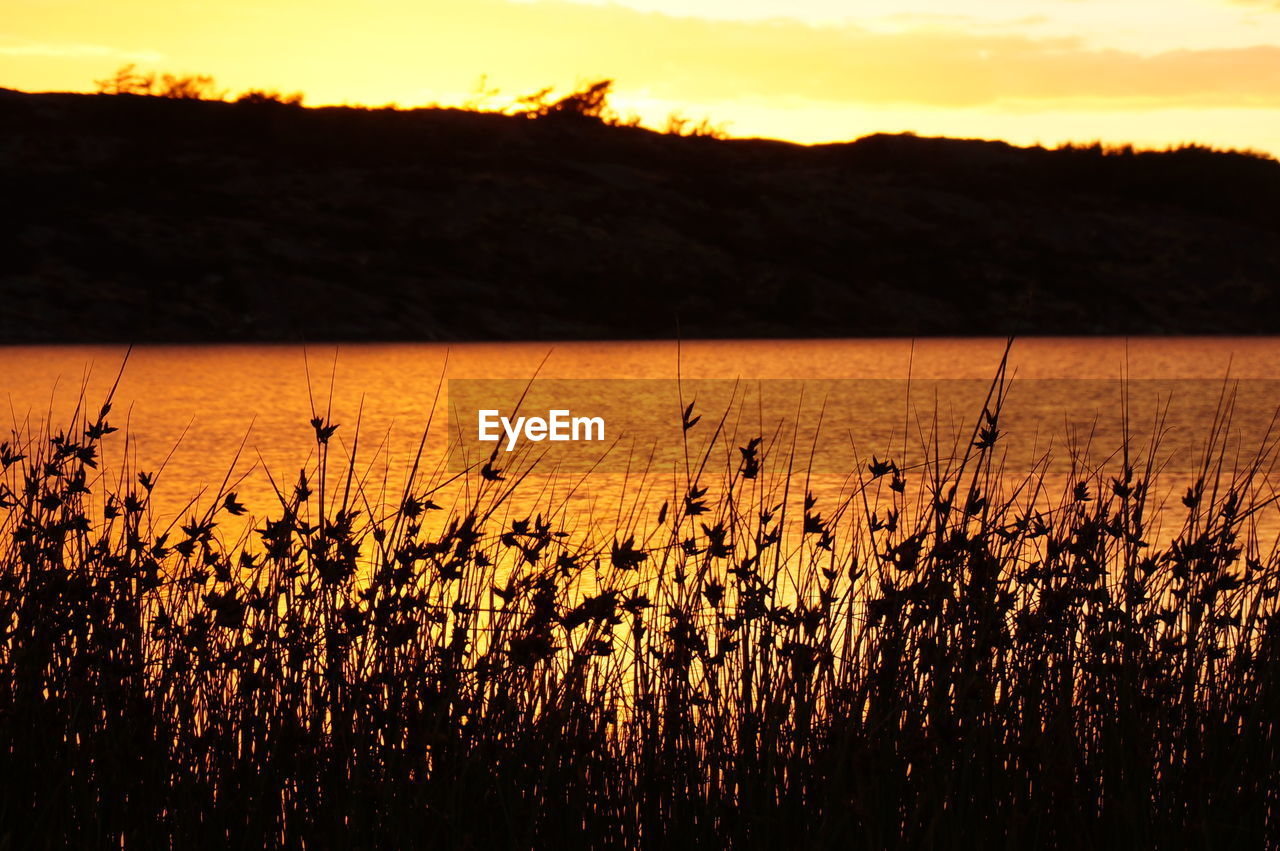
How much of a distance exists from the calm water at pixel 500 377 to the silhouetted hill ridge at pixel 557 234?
12.1 feet

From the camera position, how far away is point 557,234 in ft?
159

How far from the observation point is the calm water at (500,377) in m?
15.5

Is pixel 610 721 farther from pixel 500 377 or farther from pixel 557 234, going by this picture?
pixel 557 234

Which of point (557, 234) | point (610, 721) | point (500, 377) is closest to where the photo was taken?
point (610, 721)

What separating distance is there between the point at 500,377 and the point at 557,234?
21.4 metres

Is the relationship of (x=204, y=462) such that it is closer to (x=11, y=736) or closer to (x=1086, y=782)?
(x=11, y=736)

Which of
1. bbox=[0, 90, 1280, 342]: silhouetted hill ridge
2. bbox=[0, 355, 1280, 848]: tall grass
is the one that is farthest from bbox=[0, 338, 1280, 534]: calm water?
bbox=[0, 90, 1280, 342]: silhouetted hill ridge

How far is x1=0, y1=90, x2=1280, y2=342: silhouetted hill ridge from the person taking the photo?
4184 cm

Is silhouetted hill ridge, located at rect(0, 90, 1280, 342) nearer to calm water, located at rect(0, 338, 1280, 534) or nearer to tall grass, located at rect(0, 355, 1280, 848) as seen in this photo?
calm water, located at rect(0, 338, 1280, 534)

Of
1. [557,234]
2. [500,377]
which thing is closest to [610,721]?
[500,377]

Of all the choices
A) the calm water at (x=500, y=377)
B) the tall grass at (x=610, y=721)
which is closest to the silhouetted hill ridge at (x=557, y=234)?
the calm water at (x=500, y=377)

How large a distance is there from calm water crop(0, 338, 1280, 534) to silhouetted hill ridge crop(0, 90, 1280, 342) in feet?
12.1

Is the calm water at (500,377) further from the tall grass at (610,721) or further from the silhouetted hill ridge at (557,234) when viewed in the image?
the silhouetted hill ridge at (557,234)

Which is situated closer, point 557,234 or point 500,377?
point 500,377
